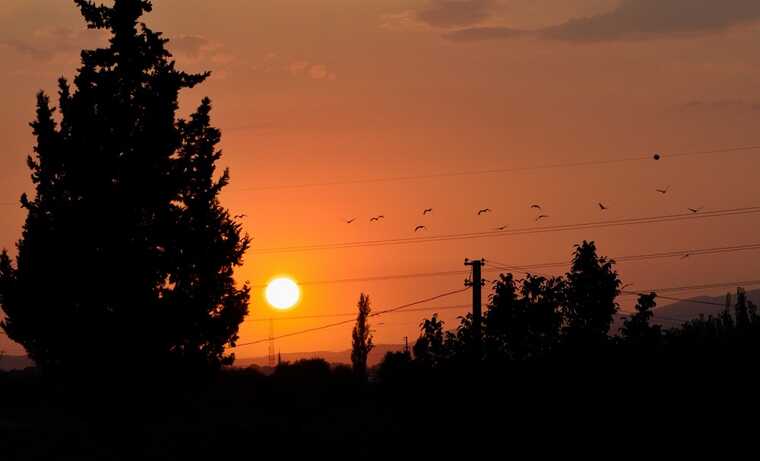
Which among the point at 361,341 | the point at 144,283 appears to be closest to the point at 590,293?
the point at 144,283

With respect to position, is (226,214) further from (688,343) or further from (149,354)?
(688,343)

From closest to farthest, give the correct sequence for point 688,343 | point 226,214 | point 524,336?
point 688,343 → point 524,336 → point 226,214

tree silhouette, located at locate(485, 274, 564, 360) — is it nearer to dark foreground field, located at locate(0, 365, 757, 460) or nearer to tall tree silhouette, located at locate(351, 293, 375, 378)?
dark foreground field, located at locate(0, 365, 757, 460)

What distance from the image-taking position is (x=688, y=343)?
953 inches

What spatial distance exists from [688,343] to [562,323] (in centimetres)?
613

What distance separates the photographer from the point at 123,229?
3180cm

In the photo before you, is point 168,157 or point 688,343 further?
point 168,157

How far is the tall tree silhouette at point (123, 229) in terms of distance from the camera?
3103cm

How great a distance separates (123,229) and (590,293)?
14563mm

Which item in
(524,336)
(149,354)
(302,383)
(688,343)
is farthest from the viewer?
(302,383)

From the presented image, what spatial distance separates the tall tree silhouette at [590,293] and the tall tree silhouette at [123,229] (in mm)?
10538

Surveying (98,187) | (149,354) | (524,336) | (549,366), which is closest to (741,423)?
(549,366)

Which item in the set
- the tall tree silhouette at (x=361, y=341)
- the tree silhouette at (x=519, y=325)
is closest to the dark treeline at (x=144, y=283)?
the tree silhouette at (x=519, y=325)

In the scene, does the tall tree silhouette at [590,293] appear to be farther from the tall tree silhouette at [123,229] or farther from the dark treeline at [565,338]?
the tall tree silhouette at [123,229]
